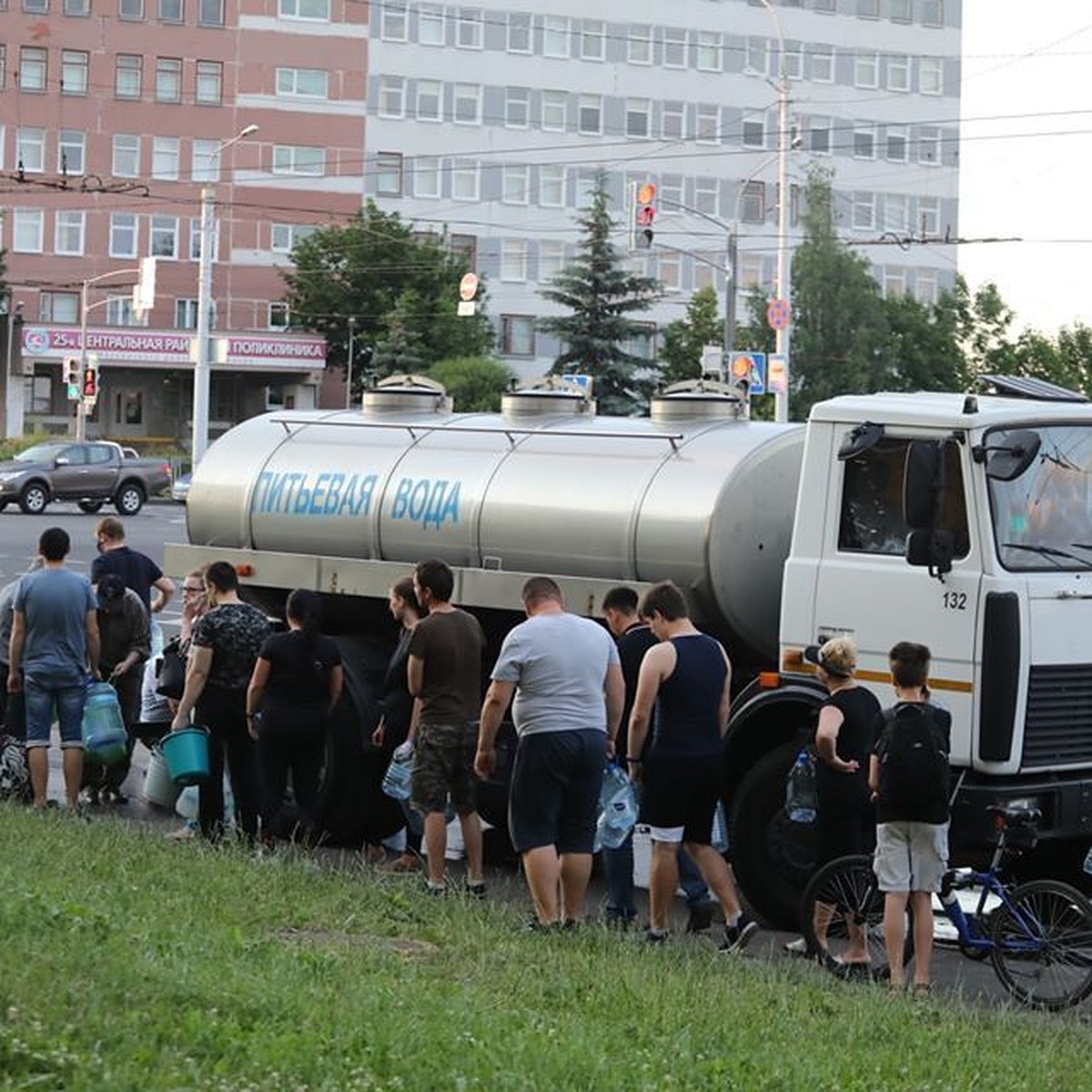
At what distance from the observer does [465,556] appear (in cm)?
1493

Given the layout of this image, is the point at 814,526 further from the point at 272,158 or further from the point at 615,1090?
the point at 272,158

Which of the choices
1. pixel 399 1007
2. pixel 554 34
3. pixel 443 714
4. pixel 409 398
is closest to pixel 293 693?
pixel 443 714

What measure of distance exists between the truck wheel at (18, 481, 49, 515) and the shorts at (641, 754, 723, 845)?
44.5m

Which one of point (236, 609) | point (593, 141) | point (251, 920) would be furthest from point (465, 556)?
point (593, 141)

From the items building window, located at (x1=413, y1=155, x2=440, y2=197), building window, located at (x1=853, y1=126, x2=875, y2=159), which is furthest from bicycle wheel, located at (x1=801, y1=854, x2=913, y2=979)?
building window, located at (x1=853, y1=126, x2=875, y2=159)

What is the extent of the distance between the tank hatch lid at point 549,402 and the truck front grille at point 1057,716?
433 centimetres

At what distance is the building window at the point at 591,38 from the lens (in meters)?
95.7

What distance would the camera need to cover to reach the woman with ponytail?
1398 cm

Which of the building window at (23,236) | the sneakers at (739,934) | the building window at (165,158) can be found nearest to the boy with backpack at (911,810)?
the sneakers at (739,934)

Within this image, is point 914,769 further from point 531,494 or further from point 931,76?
point 931,76

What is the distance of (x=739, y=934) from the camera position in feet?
39.0

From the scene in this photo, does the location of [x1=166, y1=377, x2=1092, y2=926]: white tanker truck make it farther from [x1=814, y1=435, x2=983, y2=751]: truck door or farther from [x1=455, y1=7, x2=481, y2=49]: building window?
[x1=455, y1=7, x2=481, y2=49]: building window

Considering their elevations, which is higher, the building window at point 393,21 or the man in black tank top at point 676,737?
the building window at point 393,21

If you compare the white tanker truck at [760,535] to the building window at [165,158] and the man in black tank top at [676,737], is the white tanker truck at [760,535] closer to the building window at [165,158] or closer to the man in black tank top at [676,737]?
the man in black tank top at [676,737]
